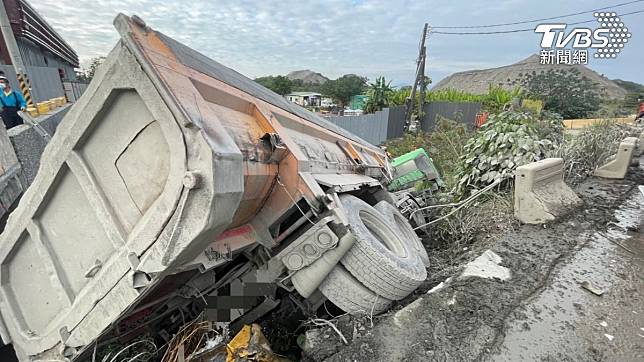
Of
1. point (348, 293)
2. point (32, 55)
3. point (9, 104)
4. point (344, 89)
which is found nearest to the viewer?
point (348, 293)

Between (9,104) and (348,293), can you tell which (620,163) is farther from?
(9,104)

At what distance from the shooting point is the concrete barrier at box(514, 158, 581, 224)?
3.84 m

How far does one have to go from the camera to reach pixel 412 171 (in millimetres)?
5977

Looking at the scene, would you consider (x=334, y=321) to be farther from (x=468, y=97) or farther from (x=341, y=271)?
(x=468, y=97)

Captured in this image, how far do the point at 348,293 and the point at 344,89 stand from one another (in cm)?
5294

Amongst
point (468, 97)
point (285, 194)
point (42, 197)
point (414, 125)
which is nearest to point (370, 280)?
point (285, 194)

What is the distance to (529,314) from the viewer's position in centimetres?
228

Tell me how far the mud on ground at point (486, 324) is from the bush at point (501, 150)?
1.79 meters

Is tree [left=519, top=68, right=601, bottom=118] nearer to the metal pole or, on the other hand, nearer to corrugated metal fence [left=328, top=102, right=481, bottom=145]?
corrugated metal fence [left=328, top=102, right=481, bottom=145]

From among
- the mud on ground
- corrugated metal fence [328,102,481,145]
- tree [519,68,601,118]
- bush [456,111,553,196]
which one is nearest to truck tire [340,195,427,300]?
the mud on ground

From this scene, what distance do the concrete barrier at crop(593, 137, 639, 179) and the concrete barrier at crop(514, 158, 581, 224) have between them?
91.0 inches

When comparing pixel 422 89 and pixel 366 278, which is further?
pixel 422 89

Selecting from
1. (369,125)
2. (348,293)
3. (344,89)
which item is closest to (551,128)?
(348,293)

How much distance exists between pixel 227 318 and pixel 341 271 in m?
0.90
